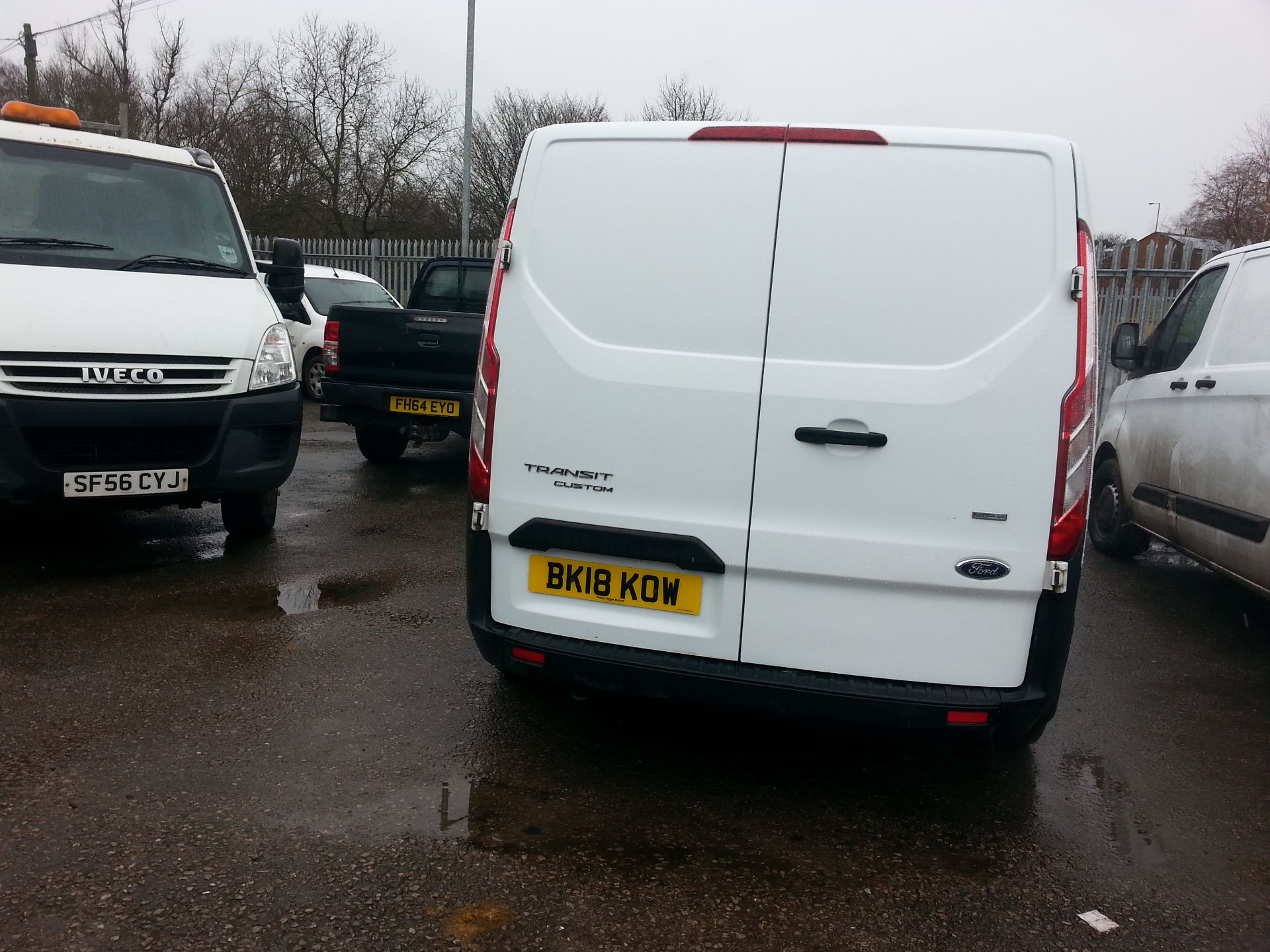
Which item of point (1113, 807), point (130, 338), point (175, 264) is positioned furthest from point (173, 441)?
point (1113, 807)

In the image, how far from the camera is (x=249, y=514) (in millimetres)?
6316

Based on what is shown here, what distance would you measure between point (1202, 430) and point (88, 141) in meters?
6.38

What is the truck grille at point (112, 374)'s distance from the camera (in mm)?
5090

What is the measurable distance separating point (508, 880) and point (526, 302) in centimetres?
165

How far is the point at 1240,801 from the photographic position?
11.6ft

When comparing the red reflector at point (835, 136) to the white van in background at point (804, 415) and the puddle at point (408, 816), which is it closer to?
the white van in background at point (804, 415)

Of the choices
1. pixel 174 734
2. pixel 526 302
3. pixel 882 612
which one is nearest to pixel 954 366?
pixel 882 612

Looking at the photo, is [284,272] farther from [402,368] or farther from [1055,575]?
[1055,575]

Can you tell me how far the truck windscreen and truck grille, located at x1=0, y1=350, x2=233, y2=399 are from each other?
78cm

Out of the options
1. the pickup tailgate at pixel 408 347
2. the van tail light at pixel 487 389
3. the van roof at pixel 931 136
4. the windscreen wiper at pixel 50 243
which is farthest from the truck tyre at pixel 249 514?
the van roof at pixel 931 136

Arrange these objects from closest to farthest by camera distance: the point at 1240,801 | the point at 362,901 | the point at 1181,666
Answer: the point at 362,901, the point at 1240,801, the point at 1181,666

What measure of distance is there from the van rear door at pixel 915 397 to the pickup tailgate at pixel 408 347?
18.4ft

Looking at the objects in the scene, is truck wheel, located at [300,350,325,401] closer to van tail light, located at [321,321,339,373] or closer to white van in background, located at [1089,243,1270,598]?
van tail light, located at [321,321,339,373]

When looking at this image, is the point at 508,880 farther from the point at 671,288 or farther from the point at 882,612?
the point at 671,288
